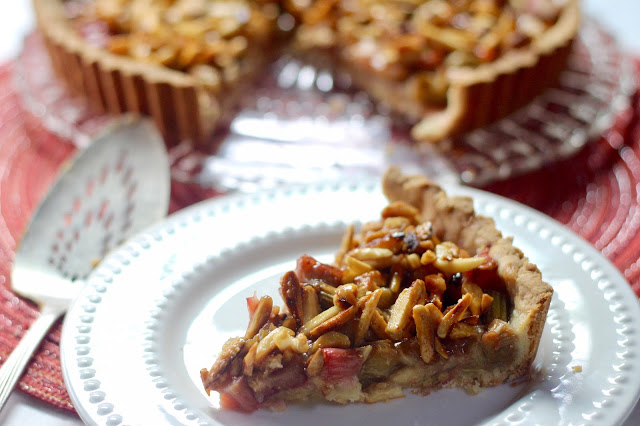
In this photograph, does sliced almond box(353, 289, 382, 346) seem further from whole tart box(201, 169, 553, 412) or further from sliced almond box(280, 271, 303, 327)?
sliced almond box(280, 271, 303, 327)

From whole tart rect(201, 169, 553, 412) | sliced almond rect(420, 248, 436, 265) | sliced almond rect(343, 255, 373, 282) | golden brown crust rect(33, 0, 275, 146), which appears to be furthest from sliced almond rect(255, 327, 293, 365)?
golden brown crust rect(33, 0, 275, 146)

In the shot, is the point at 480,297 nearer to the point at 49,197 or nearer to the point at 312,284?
the point at 312,284

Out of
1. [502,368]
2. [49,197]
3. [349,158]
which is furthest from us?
[349,158]

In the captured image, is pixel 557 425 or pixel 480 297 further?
pixel 480 297

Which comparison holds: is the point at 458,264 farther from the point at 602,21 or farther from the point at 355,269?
the point at 602,21

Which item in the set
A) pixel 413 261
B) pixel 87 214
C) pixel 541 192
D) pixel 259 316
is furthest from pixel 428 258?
pixel 87 214

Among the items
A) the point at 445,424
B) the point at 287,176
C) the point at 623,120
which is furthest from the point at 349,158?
the point at 445,424
